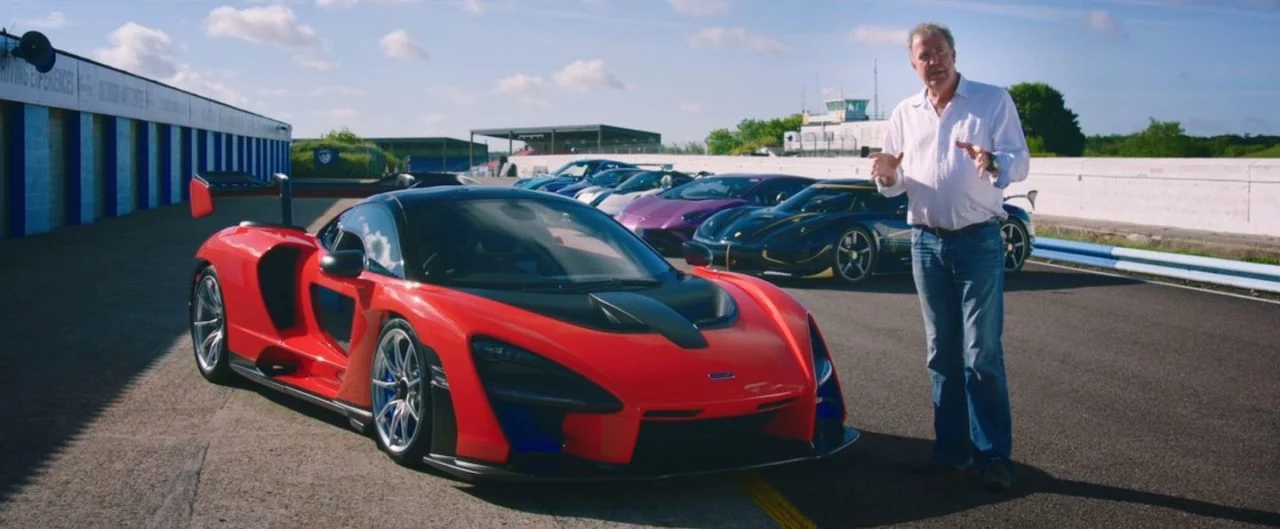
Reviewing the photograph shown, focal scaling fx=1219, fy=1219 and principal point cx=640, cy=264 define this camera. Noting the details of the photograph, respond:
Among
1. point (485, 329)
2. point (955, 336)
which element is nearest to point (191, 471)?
point (485, 329)

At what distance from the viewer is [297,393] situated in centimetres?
605

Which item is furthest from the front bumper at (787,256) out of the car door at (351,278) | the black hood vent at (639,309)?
the black hood vent at (639,309)

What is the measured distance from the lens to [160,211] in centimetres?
3164

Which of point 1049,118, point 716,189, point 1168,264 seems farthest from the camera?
point 1049,118

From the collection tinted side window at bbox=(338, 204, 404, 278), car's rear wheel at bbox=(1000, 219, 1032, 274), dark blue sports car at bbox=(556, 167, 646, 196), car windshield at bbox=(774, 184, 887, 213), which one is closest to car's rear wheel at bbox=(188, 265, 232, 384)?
tinted side window at bbox=(338, 204, 404, 278)

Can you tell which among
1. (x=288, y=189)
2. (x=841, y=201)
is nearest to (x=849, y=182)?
(x=841, y=201)

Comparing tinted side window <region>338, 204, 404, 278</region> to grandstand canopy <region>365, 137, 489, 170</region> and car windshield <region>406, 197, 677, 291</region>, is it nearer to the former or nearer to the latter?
car windshield <region>406, 197, 677, 291</region>

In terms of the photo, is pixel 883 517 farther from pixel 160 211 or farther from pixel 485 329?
pixel 160 211

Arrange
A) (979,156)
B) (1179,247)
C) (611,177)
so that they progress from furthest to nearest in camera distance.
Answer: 1. (611,177)
2. (1179,247)
3. (979,156)

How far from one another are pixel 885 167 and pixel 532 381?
1.76m

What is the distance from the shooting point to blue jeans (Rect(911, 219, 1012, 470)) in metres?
4.93

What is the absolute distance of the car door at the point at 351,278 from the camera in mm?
5538

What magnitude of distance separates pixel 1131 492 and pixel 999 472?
543 mm

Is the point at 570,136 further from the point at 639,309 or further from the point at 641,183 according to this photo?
the point at 639,309
